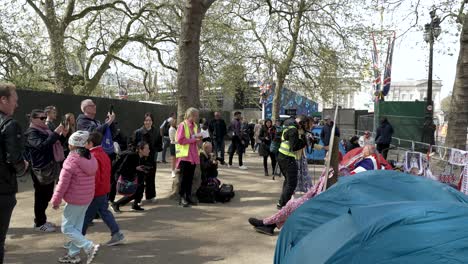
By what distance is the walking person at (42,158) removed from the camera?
5730 millimetres

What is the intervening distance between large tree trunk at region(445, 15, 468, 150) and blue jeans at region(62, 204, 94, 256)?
12736 mm

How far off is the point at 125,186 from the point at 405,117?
17924mm

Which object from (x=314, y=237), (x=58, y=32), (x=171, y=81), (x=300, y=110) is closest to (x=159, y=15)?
(x=58, y=32)

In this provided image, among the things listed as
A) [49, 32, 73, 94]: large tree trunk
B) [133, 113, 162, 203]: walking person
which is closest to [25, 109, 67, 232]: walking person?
[133, 113, 162, 203]: walking person

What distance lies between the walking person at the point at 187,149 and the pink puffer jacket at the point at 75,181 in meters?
2.98

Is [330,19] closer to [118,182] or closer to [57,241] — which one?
[118,182]

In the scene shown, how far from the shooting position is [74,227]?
4594 mm

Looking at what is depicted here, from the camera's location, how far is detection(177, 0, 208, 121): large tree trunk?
8.36 m

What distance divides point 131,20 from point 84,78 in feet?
11.5

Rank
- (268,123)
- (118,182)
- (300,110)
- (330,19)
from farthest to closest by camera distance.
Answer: (300,110), (330,19), (268,123), (118,182)

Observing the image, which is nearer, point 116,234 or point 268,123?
point 116,234

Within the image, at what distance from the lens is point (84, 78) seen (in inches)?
769

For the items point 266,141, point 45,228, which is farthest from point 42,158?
point 266,141

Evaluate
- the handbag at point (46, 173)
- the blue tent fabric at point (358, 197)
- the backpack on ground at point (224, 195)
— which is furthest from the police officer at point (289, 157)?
the handbag at point (46, 173)
